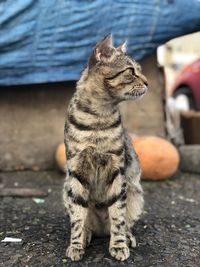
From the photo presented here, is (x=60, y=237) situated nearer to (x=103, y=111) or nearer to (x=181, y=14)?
(x=103, y=111)

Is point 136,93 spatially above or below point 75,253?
above

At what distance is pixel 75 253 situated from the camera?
3.55 m

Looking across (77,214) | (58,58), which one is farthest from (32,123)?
(77,214)

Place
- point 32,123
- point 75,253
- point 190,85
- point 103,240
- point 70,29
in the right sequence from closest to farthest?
point 75,253 < point 103,240 < point 70,29 < point 32,123 < point 190,85

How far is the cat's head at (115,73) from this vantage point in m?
3.42

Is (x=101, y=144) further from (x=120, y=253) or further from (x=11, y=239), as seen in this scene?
(x=11, y=239)

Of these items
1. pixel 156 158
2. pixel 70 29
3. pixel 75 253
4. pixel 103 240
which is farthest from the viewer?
pixel 156 158

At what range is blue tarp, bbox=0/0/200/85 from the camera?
212 inches

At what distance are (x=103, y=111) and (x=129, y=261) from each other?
116 cm

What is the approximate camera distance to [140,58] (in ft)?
19.4

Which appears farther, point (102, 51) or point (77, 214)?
point (77, 214)

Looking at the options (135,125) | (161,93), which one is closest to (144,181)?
(135,125)

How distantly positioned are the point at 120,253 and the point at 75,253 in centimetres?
34

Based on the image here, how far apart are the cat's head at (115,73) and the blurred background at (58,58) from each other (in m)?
2.18
